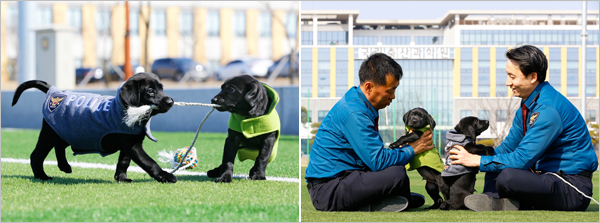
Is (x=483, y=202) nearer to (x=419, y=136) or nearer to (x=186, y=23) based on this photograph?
(x=419, y=136)

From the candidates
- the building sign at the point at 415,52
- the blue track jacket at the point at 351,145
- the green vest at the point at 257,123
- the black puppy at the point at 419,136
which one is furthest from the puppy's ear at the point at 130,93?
the building sign at the point at 415,52

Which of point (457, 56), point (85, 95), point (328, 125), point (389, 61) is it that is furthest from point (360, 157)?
point (457, 56)

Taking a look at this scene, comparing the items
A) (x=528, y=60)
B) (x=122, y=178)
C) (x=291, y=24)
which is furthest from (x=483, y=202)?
(x=291, y=24)

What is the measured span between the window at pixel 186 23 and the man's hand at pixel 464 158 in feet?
158

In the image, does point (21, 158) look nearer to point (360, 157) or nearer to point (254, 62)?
point (360, 157)

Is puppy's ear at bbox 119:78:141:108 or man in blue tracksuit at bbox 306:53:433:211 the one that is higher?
puppy's ear at bbox 119:78:141:108

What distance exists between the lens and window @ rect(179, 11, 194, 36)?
50.4 m

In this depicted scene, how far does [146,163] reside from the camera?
4.59 metres

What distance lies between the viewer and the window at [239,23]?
172 ft

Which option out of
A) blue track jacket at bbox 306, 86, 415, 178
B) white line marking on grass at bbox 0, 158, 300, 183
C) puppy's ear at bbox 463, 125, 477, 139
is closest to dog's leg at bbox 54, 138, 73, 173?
white line marking on grass at bbox 0, 158, 300, 183

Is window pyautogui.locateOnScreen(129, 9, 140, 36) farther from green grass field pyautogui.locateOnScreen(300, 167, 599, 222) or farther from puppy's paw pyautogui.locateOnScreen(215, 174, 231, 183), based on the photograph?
green grass field pyautogui.locateOnScreen(300, 167, 599, 222)

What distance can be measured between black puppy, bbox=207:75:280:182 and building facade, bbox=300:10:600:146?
159 feet

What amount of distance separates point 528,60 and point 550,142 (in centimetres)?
53

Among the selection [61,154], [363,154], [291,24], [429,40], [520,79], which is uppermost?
[429,40]
